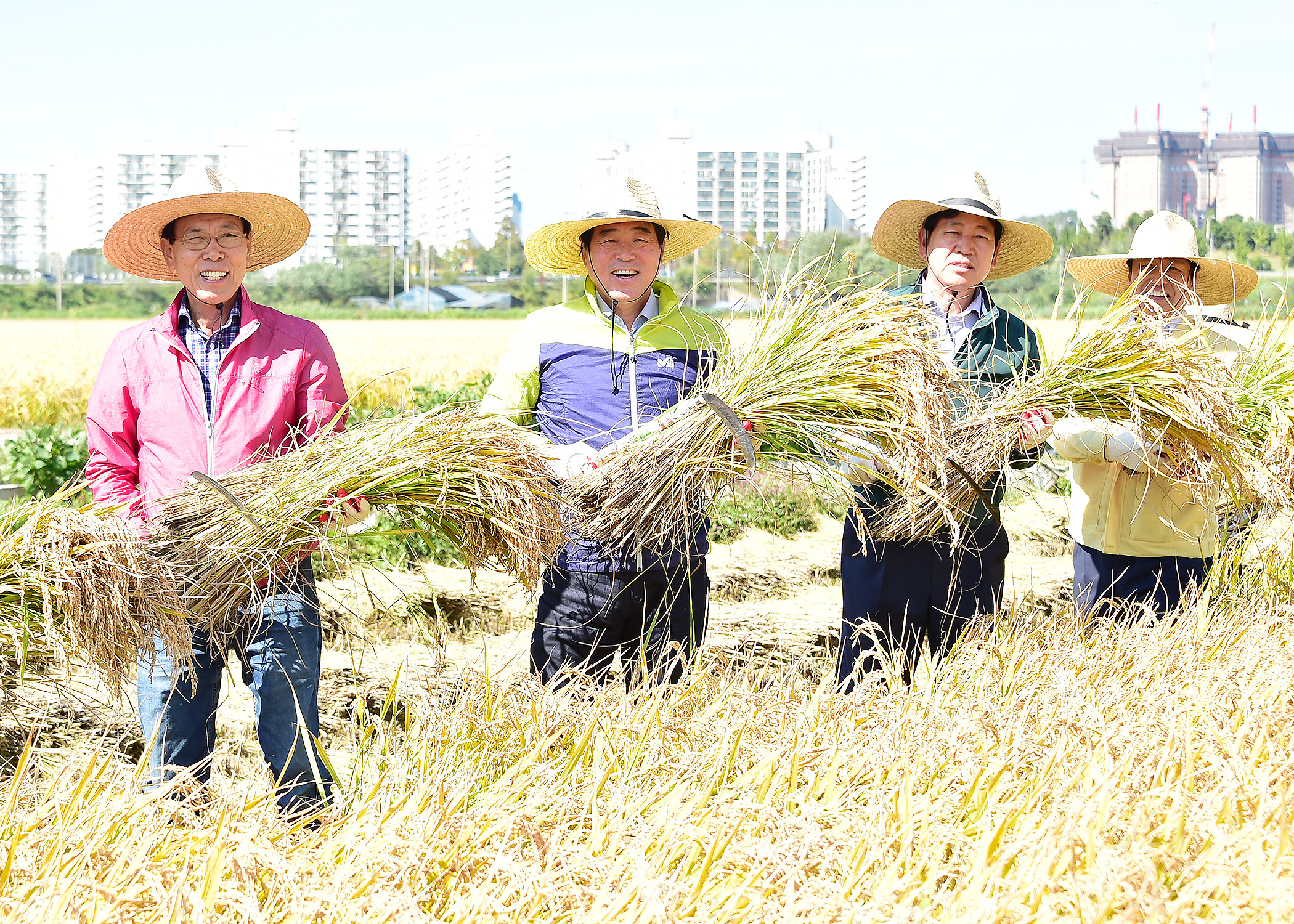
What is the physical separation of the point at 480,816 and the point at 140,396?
1.16m

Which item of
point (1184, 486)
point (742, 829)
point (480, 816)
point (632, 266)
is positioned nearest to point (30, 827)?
point (480, 816)

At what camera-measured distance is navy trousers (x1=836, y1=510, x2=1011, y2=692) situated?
109 inches

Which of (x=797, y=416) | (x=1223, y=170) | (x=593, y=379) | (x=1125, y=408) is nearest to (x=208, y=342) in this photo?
(x=593, y=379)

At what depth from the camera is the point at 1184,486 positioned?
2887 mm

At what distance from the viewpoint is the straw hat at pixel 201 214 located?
7.83 ft

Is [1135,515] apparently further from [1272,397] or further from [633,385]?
[633,385]

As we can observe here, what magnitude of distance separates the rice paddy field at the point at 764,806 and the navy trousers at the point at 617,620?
119 millimetres

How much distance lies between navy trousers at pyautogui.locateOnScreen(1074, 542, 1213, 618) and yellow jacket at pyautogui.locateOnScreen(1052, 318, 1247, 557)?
4 centimetres

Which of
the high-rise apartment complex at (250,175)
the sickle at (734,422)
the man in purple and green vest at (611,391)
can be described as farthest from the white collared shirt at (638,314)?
the high-rise apartment complex at (250,175)

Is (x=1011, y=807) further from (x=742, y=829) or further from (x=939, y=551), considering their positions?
(x=939, y=551)

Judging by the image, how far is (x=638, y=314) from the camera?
102 inches

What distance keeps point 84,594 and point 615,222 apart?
135cm

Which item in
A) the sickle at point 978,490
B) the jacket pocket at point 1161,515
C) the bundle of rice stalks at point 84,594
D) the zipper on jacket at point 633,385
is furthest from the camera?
the jacket pocket at point 1161,515

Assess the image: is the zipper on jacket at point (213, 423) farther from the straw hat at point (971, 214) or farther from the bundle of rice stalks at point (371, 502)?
the straw hat at point (971, 214)
